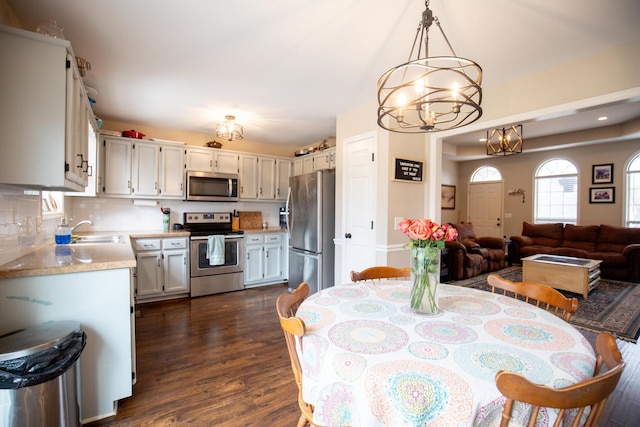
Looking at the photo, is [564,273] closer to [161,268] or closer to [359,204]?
[359,204]

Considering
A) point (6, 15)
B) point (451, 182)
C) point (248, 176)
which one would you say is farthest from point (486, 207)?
point (6, 15)

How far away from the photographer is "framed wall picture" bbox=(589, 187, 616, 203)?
18.5 ft

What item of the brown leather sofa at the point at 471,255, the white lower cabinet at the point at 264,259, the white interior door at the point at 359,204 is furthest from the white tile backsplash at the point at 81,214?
the brown leather sofa at the point at 471,255

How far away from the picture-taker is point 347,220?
352 cm

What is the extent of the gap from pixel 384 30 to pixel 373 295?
1.70 metres

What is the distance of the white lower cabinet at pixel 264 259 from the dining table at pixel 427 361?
126 inches

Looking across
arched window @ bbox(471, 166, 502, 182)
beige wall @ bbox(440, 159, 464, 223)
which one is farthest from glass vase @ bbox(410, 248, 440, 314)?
arched window @ bbox(471, 166, 502, 182)

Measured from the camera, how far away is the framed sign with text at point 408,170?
3.07m

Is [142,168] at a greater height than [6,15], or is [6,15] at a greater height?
[6,15]

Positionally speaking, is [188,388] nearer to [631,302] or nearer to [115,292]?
[115,292]

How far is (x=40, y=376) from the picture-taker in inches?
48.8

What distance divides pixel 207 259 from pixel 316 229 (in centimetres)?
159

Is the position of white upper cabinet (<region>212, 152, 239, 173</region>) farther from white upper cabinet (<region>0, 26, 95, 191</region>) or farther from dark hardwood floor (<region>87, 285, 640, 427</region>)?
white upper cabinet (<region>0, 26, 95, 191</region>)

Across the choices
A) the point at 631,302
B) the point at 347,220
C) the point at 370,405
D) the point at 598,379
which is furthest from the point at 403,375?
the point at 631,302
